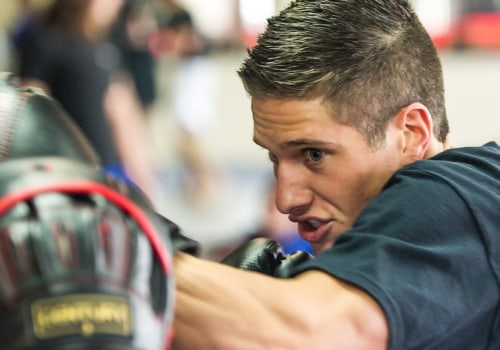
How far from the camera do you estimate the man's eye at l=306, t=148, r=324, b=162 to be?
144 cm

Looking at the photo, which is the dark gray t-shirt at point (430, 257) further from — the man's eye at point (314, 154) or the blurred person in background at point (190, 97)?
the blurred person in background at point (190, 97)

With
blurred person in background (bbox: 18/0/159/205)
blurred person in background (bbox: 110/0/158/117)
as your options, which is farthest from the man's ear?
blurred person in background (bbox: 110/0/158/117)

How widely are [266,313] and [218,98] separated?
18.9 feet

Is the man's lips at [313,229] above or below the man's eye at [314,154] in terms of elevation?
below

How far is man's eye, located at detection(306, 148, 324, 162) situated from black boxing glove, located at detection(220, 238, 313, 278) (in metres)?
0.16

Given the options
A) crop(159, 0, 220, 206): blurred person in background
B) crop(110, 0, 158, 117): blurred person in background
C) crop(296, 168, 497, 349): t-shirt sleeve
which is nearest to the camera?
crop(296, 168, 497, 349): t-shirt sleeve

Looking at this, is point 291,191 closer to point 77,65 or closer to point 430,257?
point 430,257

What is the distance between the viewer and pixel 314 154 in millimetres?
1446

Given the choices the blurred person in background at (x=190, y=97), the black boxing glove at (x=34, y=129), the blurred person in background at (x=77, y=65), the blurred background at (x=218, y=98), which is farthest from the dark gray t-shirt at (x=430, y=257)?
the blurred person in background at (x=190, y=97)

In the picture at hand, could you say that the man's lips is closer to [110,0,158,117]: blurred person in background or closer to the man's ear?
the man's ear

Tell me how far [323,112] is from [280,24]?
0.19 metres

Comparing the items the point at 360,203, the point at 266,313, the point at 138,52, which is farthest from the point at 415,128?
the point at 138,52

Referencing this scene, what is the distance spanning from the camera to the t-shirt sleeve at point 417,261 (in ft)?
3.71

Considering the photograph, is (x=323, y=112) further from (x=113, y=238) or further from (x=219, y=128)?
(x=219, y=128)
